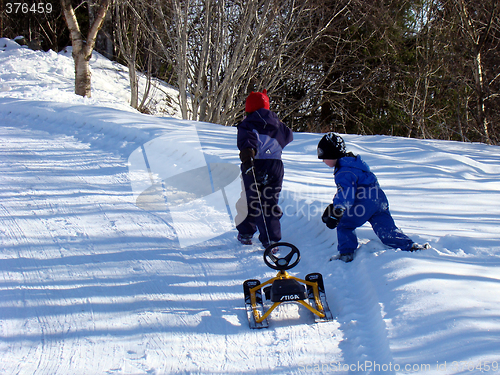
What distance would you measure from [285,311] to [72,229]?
7.43 ft

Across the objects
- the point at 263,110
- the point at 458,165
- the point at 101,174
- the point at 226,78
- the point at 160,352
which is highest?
the point at 226,78

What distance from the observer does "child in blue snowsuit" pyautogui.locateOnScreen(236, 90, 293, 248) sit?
3.57 metres

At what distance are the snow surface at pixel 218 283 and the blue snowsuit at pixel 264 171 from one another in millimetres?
271

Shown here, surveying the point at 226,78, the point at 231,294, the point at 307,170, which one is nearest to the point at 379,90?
the point at 226,78

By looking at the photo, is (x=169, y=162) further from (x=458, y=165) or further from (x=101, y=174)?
(x=458, y=165)

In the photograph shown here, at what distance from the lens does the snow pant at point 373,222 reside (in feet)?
10.6

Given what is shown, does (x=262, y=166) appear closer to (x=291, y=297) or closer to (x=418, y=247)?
(x=291, y=297)

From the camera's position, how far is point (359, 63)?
629 inches

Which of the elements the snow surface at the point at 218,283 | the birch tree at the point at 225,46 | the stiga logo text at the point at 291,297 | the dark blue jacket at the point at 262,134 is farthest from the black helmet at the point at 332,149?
the birch tree at the point at 225,46

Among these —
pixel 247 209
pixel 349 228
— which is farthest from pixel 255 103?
pixel 349 228

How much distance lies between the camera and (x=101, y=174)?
5.38 metres

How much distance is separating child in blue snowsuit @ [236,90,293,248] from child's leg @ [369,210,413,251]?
2.97ft

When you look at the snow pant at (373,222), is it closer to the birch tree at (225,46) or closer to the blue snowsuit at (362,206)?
the blue snowsuit at (362,206)

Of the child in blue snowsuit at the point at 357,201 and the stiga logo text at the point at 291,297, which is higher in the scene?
the child in blue snowsuit at the point at 357,201
